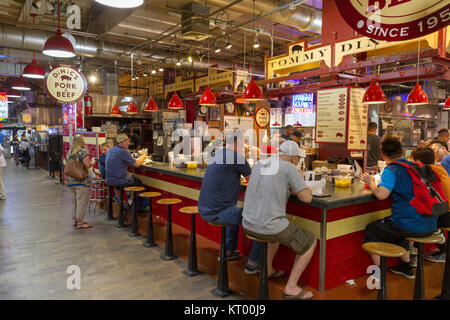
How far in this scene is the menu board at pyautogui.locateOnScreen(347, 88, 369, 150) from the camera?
5.78 m

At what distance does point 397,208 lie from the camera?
328cm

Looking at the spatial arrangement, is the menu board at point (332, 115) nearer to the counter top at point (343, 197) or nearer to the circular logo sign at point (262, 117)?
the counter top at point (343, 197)

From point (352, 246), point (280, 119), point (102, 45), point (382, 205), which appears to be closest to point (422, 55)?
point (382, 205)

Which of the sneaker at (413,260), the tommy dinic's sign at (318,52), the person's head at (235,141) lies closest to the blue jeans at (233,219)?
the person's head at (235,141)

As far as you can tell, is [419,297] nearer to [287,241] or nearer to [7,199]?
[287,241]

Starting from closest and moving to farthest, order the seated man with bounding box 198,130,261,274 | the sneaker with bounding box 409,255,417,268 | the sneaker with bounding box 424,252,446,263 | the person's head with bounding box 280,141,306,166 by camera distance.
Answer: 1. the person's head with bounding box 280,141,306,166
2. the seated man with bounding box 198,130,261,274
3. the sneaker with bounding box 409,255,417,268
4. the sneaker with bounding box 424,252,446,263

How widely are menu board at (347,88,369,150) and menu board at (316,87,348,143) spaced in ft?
0.33

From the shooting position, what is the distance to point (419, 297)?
10.3 feet

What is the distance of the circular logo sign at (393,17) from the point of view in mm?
1985

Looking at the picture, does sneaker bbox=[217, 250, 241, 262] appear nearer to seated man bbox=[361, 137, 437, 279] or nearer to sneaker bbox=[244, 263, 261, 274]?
sneaker bbox=[244, 263, 261, 274]

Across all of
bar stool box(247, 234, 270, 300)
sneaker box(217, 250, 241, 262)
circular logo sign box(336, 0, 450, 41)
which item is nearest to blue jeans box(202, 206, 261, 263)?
sneaker box(217, 250, 241, 262)

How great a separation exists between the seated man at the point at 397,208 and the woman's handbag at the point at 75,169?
483cm

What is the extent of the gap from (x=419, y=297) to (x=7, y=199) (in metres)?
9.32

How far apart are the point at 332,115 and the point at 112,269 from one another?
445cm
